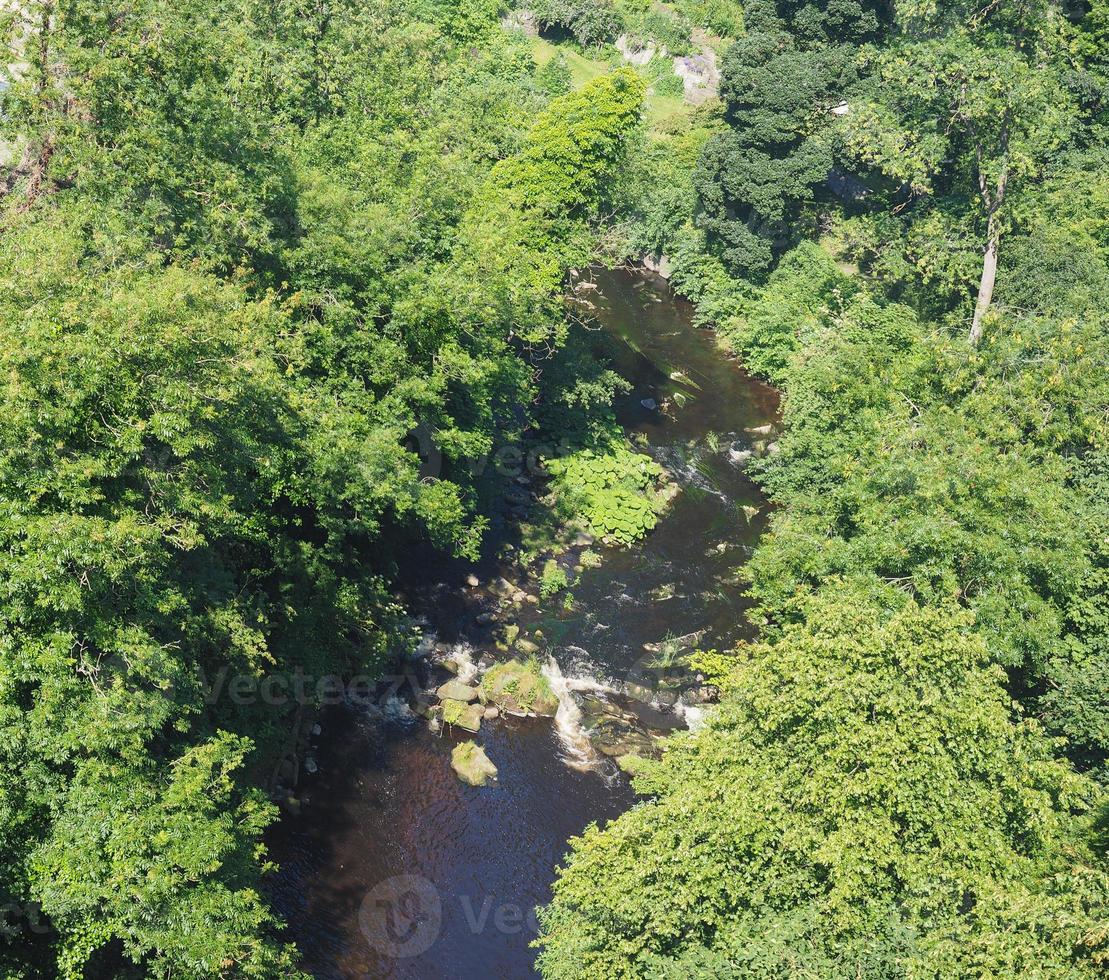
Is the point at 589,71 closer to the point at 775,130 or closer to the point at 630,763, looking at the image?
the point at 775,130

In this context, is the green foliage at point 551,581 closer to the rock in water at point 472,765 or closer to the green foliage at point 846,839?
the rock in water at point 472,765

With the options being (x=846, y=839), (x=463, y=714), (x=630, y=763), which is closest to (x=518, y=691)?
(x=463, y=714)

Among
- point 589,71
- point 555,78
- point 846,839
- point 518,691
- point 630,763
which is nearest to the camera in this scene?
point 846,839

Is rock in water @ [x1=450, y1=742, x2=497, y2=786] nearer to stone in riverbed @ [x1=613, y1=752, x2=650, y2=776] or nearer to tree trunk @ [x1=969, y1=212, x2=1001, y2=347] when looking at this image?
stone in riverbed @ [x1=613, y1=752, x2=650, y2=776]

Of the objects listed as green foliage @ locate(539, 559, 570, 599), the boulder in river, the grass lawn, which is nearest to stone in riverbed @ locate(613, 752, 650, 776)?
the boulder in river

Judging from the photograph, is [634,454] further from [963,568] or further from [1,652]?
[1,652]

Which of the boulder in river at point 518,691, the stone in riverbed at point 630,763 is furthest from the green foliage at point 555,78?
the stone in riverbed at point 630,763

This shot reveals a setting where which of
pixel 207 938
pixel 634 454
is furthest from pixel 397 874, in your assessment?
pixel 634 454
